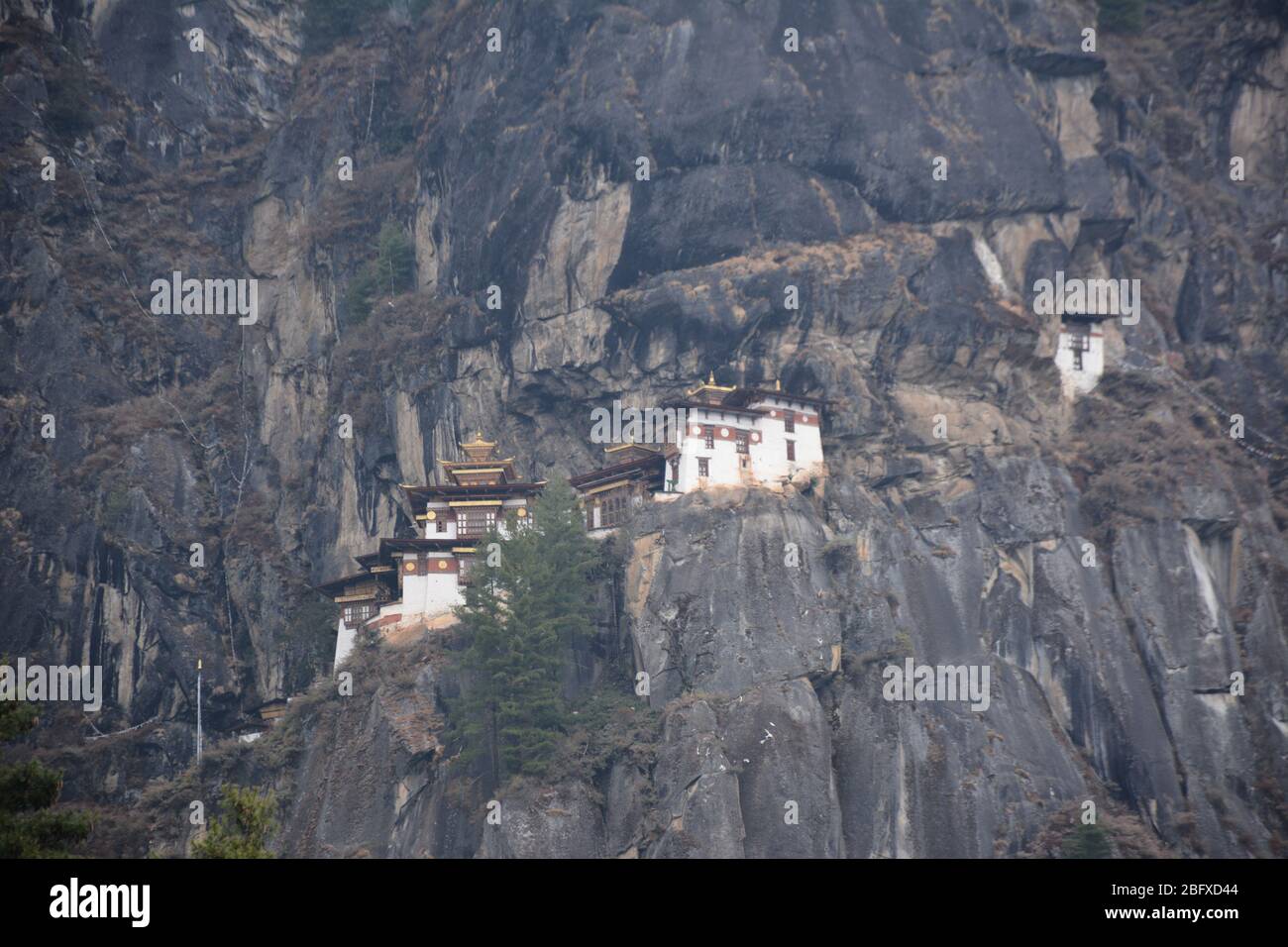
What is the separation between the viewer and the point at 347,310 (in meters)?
82.2

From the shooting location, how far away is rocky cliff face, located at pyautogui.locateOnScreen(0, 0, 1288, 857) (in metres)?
58.2

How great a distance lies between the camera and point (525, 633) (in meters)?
59.1

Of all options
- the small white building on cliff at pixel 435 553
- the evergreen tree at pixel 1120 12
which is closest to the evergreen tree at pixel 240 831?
the small white building on cliff at pixel 435 553

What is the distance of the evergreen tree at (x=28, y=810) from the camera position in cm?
3086

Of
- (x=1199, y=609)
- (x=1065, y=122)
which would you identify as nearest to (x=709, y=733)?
(x=1199, y=609)

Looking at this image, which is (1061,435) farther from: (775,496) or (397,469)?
(397,469)

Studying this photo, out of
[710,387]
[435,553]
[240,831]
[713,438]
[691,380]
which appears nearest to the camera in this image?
[240,831]

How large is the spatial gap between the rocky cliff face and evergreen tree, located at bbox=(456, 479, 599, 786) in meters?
1.67

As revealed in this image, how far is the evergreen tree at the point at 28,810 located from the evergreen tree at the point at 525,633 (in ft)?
83.1

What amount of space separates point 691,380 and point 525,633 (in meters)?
17.5

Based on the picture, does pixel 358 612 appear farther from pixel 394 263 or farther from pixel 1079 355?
pixel 1079 355

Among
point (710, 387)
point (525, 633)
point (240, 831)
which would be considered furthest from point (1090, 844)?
point (240, 831)
